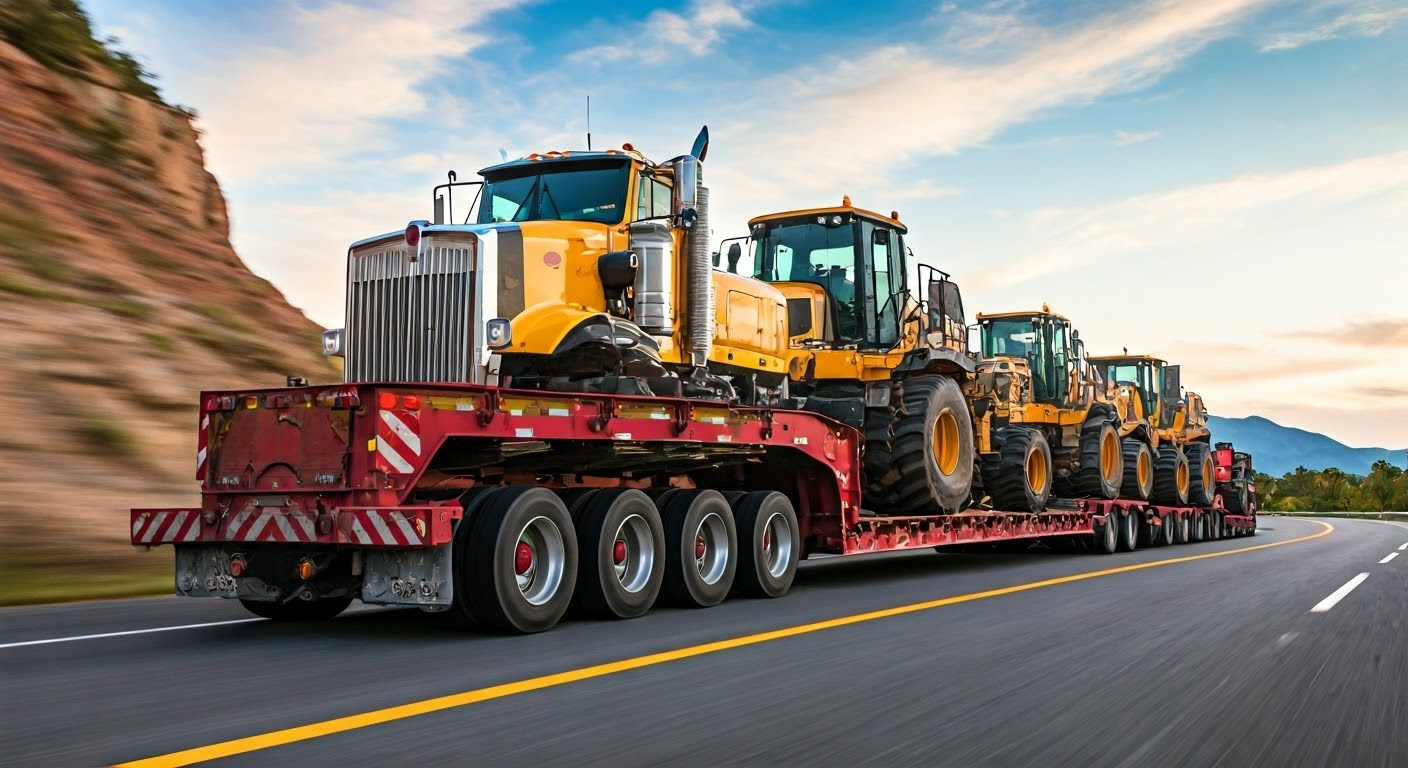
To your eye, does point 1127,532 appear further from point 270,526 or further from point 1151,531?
point 270,526

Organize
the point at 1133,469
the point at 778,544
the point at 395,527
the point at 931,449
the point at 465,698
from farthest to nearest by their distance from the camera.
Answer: the point at 1133,469 → the point at 931,449 → the point at 778,544 → the point at 395,527 → the point at 465,698

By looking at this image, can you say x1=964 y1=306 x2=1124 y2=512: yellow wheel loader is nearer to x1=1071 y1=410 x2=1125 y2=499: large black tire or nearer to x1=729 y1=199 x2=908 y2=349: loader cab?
x1=1071 y1=410 x2=1125 y2=499: large black tire

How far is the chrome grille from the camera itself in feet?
30.6

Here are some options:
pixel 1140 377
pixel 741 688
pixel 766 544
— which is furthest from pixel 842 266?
pixel 1140 377

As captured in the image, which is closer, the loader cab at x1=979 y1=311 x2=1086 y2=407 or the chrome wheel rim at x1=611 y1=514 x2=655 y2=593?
the chrome wheel rim at x1=611 y1=514 x2=655 y2=593

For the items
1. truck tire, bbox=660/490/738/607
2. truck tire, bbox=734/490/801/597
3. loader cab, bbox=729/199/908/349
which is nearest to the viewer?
truck tire, bbox=660/490/738/607

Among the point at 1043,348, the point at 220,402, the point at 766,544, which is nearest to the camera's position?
the point at 220,402

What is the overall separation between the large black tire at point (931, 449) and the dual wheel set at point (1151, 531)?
21.3ft

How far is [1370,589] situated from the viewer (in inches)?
520

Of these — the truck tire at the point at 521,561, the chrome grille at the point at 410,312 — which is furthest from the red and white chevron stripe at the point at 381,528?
the chrome grille at the point at 410,312

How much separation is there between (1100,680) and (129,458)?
12295 mm

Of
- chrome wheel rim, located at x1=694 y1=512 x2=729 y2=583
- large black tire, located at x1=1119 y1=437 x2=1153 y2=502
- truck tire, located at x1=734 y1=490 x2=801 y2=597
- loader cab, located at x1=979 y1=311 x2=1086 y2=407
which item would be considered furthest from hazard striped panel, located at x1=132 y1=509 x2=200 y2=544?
large black tire, located at x1=1119 y1=437 x2=1153 y2=502

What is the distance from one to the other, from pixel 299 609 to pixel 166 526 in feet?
4.19

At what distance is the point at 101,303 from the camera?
18172mm
